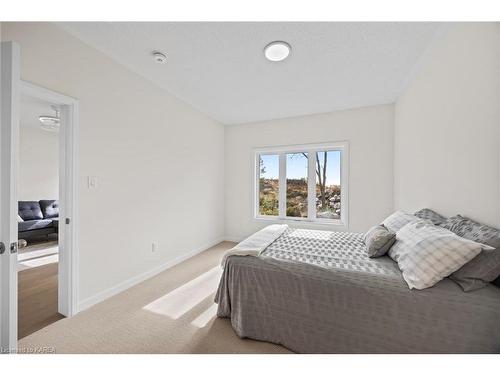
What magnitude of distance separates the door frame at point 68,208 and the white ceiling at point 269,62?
2.62 feet

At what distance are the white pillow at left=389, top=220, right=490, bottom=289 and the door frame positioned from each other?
2700mm

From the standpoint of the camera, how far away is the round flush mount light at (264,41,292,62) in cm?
188

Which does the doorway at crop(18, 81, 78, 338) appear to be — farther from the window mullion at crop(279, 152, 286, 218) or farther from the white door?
the window mullion at crop(279, 152, 286, 218)

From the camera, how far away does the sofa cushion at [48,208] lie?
180 inches

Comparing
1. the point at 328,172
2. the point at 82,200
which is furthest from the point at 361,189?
the point at 82,200

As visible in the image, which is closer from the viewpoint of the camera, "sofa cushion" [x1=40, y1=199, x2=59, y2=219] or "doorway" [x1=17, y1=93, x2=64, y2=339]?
"doorway" [x1=17, y1=93, x2=64, y2=339]

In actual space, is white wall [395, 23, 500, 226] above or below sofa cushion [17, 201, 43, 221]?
above

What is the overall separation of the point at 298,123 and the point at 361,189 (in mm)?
1644

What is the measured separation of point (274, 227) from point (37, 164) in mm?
6073

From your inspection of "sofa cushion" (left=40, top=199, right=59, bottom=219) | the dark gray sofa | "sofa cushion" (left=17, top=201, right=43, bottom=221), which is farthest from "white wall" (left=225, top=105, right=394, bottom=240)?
"sofa cushion" (left=17, top=201, right=43, bottom=221)

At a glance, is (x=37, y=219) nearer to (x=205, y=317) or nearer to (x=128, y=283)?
(x=128, y=283)

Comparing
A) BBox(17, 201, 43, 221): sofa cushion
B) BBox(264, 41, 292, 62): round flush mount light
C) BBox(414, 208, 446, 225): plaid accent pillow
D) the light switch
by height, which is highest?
BBox(264, 41, 292, 62): round flush mount light

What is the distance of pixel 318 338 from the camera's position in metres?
1.37

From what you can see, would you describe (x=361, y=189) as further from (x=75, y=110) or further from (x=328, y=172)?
(x=75, y=110)
